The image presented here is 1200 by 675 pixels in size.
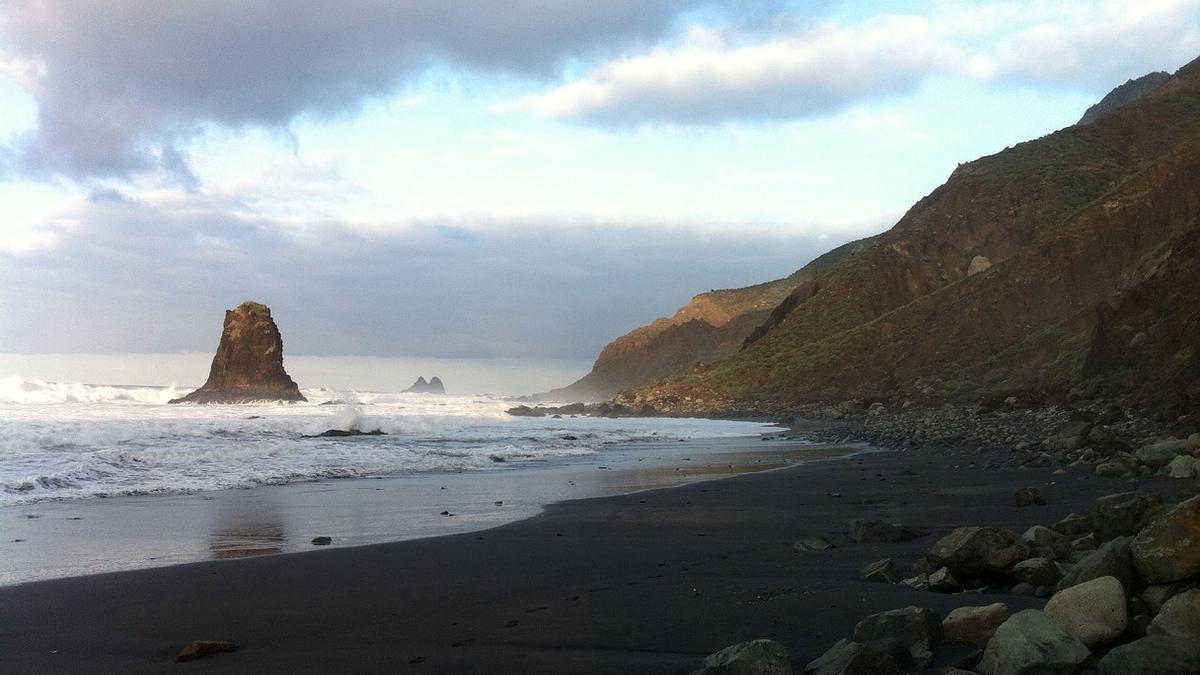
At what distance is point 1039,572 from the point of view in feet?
13.0

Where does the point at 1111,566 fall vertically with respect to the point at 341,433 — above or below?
above

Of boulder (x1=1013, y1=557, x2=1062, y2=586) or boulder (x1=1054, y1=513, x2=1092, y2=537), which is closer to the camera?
boulder (x1=1013, y1=557, x2=1062, y2=586)

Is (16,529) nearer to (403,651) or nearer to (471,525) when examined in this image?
(471,525)

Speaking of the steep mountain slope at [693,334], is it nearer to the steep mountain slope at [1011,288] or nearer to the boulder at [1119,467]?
the steep mountain slope at [1011,288]

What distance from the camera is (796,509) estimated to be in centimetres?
905

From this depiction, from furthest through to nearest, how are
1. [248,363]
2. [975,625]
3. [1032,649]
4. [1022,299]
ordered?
[248,363]
[1022,299]
[975,625]
[1032,649]

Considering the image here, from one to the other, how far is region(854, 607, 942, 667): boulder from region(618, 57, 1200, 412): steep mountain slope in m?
13.2

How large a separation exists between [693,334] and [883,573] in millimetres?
115087

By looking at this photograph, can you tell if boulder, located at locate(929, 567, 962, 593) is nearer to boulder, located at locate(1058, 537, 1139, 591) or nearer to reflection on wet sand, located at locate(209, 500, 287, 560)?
boulder, located at locate(1058, 537, 1139, 591)

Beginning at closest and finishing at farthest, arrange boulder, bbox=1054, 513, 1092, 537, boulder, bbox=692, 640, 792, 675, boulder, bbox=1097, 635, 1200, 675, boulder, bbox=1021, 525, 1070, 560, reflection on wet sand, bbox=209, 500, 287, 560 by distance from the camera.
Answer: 1. boulder, bbox=1097, 635, 1200, 675
2. boulder, bbox=692, 640, 792, 675
3. boulder, bbox=1021, 525, 1070, 560
4. boulder, bbox=1054, 513, 1092, 537
5. reflection on wet sand, bbox=209, 500, 287, 560

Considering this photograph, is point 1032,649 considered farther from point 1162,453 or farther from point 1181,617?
point 1162,453

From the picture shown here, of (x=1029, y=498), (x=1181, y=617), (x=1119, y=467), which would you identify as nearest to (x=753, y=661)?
(x=1181, y=617)

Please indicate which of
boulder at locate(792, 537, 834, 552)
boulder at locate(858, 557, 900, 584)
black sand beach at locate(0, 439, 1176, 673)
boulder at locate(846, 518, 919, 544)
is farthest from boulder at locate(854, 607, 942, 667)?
boulder at locate(846, 518, 919, 544)

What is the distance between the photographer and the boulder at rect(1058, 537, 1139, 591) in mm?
3186
